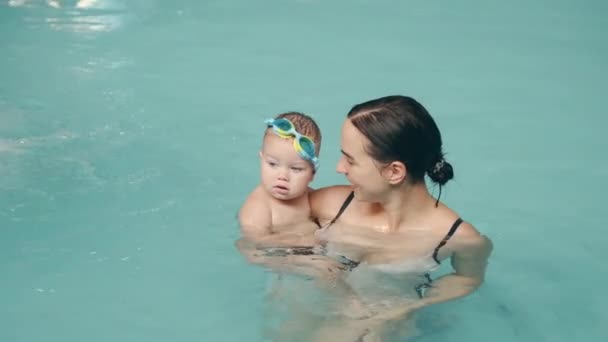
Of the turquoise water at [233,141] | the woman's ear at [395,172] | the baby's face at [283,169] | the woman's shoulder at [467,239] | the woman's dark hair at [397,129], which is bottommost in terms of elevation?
the turquoise water at [233,141]

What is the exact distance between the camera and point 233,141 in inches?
238

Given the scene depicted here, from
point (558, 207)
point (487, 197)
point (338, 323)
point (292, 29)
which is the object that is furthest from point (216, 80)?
point (338, 323)

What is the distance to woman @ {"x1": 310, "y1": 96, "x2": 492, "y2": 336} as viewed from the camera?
3.43m

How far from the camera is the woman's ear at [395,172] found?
3.50 metres

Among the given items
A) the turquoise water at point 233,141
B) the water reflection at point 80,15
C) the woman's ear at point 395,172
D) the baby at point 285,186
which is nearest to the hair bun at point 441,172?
the woman's ear at point 395,172

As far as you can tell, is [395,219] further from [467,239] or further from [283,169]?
[283,169]

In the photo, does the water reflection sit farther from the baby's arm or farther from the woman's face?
the woman's face

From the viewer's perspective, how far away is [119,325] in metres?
4.06

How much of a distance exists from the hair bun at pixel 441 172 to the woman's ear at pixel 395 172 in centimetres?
13

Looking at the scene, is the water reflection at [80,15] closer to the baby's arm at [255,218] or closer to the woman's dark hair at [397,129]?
the baby's arm at [255,218]

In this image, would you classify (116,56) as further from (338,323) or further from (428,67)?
(338,323)

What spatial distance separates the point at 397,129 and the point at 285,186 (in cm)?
70

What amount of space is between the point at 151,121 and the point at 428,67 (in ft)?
8.97

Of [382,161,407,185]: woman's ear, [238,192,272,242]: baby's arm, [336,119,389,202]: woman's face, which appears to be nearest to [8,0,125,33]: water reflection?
[238,192,272,242]: baby's arm
